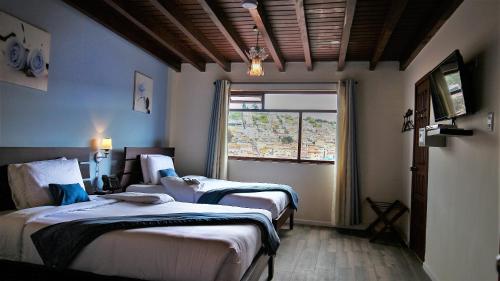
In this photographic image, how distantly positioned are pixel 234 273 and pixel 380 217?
329cm

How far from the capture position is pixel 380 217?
4754 mm

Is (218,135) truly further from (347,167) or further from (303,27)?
(303,27)

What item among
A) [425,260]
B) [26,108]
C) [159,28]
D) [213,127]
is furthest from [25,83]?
[425,260]

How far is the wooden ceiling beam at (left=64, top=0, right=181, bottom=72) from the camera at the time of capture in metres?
3.48

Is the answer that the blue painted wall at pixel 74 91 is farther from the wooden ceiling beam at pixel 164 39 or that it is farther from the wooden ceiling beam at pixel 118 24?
the wooden ceiling beam at pixel 164 39

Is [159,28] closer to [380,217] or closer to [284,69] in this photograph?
[284,69]

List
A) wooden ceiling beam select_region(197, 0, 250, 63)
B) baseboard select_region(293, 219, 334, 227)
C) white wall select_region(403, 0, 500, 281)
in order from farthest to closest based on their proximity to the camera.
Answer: baseboard select_region(293, 219, 334, 227) → wooden ceiling beam select_region(197, 0, 250, 63) → white wall select_region(403, 0, 500, 281)

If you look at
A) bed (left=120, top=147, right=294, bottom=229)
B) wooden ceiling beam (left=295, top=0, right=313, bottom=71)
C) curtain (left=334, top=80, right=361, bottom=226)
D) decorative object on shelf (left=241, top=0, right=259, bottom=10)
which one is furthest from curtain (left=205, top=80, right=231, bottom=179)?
decorative object on shelf (left=241, top=0, right=259, bottom=10)

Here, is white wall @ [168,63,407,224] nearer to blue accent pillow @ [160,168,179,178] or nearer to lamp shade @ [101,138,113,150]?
blue accent pillow @ [160,168,179,178]

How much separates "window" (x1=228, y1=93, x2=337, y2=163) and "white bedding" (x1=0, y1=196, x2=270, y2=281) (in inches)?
126

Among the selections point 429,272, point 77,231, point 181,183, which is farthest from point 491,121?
point 181,183

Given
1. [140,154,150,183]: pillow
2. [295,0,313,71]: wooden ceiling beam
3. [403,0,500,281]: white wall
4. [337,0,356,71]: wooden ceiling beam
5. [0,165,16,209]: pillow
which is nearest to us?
[403,0,500,281]: white wall

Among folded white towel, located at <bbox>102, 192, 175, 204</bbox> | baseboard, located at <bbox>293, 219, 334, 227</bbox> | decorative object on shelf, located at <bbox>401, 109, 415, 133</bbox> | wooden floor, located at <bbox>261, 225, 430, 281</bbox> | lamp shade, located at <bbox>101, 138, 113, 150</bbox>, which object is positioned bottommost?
wooden floor, located at <bbox>261, 225, 430, 281</bbox>

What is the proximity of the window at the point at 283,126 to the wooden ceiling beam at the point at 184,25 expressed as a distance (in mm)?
901
